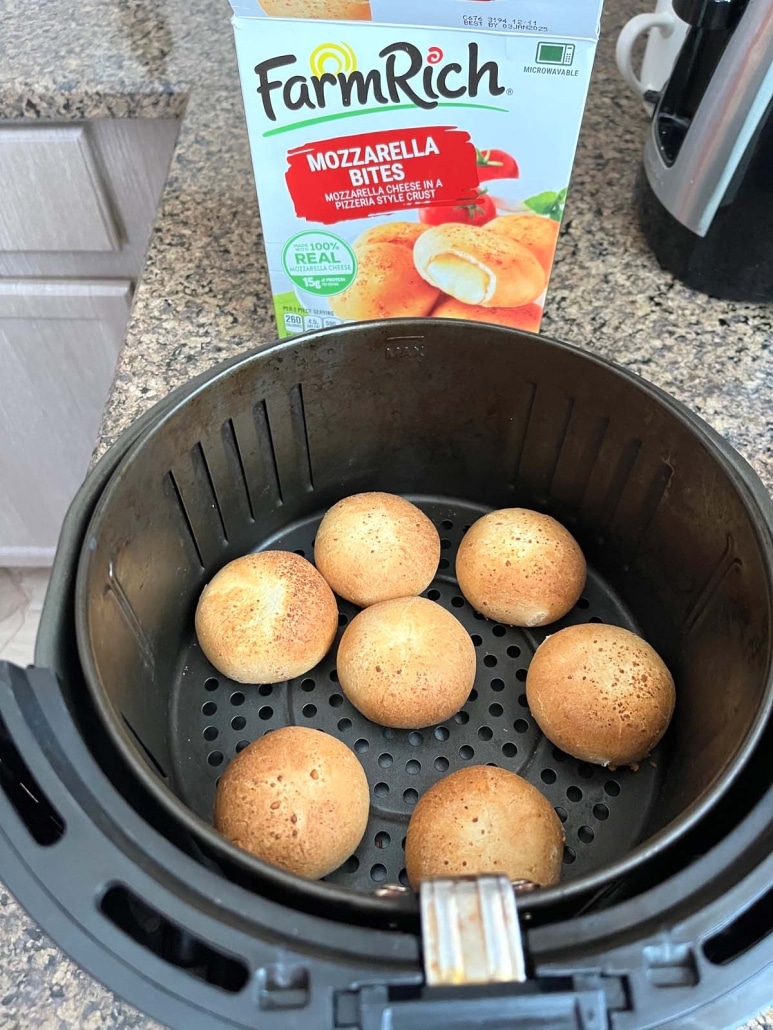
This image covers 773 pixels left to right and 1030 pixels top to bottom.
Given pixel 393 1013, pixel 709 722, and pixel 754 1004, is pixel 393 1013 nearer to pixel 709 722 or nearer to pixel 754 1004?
pixel 754 1004

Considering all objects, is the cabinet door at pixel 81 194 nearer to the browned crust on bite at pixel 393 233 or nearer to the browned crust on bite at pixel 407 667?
the browned crust on bite at pixel 393 233

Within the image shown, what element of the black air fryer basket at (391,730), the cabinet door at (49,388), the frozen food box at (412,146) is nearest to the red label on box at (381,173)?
the frozen food box at (412,146)

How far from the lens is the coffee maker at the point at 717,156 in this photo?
0.64 m

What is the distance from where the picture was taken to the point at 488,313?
683 mm

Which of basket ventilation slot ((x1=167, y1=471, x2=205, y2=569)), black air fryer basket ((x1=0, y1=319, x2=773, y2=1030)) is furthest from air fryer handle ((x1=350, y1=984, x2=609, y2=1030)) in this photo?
basket ventilation slot ((x1=167, y1=471, x2=205, y2=569))

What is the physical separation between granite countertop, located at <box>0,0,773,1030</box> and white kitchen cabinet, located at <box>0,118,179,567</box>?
2.0 inches

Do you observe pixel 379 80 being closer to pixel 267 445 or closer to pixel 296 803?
pixel 267 445

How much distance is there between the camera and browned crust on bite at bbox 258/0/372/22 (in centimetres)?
50

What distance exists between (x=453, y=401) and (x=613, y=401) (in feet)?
0.47

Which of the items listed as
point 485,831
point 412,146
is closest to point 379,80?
point 412,146

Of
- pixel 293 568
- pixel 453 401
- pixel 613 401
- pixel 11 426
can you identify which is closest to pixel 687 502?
pixel 613 401

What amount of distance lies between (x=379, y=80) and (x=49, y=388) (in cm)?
98

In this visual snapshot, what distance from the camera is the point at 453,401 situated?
2.24 ft

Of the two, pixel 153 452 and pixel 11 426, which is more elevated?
pixel 153 452
